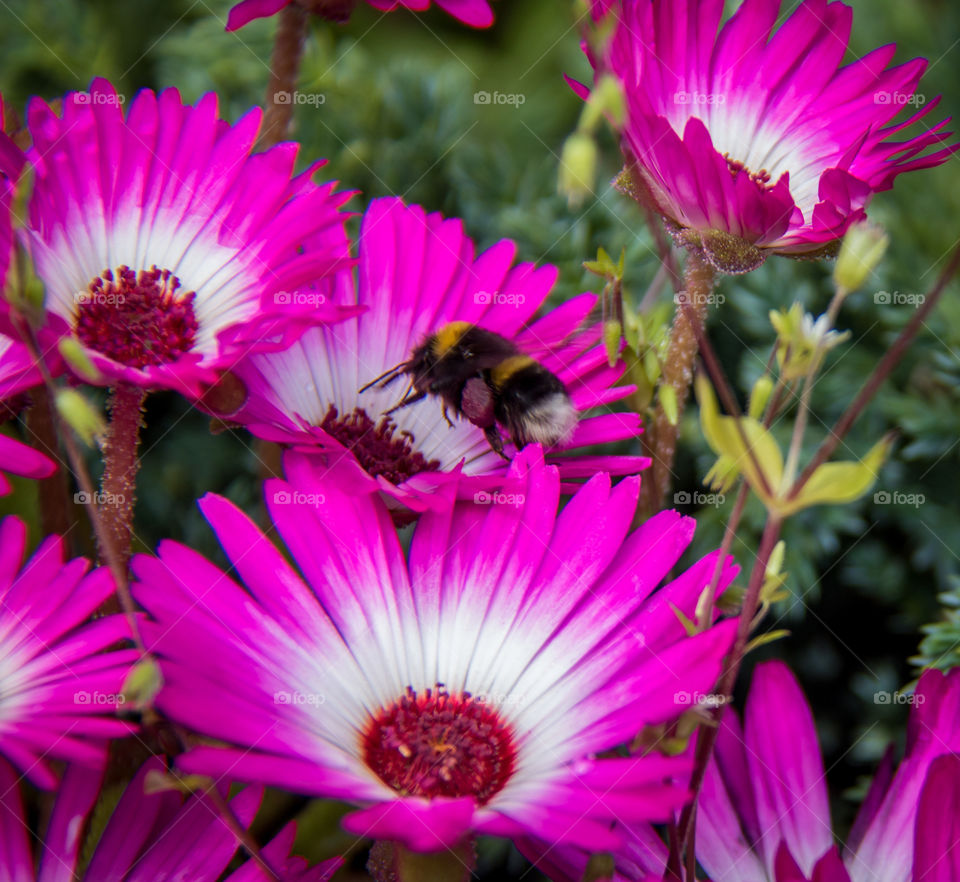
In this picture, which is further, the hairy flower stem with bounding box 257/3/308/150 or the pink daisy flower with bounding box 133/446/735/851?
the hairy flower stem with bounding box 257/3/308/150

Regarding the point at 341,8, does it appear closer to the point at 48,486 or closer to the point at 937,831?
the point at 48,486

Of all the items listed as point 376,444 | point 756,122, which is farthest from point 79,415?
point 756,122

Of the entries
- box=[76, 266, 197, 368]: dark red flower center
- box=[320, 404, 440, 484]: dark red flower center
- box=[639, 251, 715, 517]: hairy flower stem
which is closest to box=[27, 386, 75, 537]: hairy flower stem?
box=[76, 266, 197, 368]: dark red flower center

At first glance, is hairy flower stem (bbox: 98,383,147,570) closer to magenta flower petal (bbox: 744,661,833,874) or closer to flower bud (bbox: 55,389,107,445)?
flower bud (bbox: 55,389,107,445)

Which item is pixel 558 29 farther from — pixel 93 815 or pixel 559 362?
pixel 93 815

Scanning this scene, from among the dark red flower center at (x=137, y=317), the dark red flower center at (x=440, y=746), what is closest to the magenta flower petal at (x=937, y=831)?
the dark red flower center at (x=440, y=746)

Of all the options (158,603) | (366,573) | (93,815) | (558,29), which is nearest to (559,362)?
(366,573)

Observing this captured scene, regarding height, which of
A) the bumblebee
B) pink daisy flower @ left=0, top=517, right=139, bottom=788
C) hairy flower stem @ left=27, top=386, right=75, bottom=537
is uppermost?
the bumblebee
